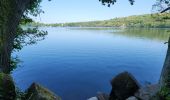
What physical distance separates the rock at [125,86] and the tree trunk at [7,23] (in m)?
9.30

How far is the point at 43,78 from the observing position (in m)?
33.4

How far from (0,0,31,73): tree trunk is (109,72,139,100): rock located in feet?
30.5

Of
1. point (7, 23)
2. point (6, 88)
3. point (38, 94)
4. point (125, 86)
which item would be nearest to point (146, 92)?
point (125, 86)

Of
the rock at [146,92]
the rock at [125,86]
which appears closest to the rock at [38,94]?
the rock at [146,92]

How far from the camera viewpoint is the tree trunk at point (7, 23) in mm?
8984

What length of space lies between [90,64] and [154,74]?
12391 millimetres

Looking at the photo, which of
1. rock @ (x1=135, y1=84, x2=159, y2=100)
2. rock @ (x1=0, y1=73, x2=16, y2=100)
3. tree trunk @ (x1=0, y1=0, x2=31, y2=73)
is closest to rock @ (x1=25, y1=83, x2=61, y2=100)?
rock @ (x1=0, y1=73, x2=16, y2=100)

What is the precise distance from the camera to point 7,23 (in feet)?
30.7

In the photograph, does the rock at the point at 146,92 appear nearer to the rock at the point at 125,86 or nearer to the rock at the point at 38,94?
the rock at the point at 125,86

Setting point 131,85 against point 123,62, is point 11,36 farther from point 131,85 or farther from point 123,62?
point 123,62

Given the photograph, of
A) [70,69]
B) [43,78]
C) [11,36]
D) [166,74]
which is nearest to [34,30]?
[11,36]

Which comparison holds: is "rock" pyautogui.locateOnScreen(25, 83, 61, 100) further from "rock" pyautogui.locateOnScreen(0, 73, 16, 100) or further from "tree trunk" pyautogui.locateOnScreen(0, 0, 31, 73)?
"tree trunk" pyautogui.locateOnScreen(0, 0, 31, 73)

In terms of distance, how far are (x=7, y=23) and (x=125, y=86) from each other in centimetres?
1012

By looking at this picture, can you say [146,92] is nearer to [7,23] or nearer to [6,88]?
[7,23]
